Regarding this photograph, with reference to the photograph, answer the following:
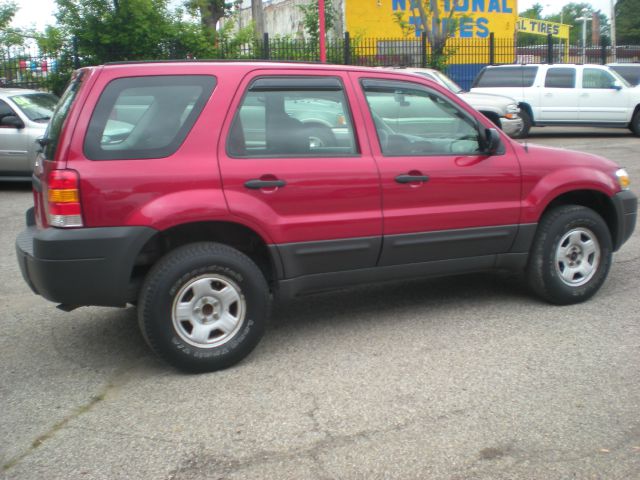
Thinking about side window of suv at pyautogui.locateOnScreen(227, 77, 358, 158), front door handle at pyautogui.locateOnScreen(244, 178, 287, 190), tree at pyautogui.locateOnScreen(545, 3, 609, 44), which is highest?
tree at pyautogui.locateOnScreen(545, 3, 609, 44)

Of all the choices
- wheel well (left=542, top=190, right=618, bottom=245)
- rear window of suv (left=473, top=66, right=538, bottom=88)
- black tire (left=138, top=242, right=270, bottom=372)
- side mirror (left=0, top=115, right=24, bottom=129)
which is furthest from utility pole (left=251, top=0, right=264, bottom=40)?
black tire (left=138, top=242, right=270, bottom=372)

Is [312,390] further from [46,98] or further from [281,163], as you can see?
[46,98]

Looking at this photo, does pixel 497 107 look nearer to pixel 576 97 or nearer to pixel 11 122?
pixel 576 97

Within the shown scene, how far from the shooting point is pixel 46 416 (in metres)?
4.03

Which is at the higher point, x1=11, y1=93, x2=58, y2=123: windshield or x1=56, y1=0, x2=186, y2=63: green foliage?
x1=56, y1=0, x2=186, y2=63: green foliage

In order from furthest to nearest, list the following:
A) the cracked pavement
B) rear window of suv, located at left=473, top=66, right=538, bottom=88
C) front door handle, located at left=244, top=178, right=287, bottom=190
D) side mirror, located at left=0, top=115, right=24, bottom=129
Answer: rear window of suv, located at left=473, top=66, right=538, bottom=88 → side mirror, located at left=0, top=115, right=24, bottom=129 → front door handle, located at left=244, top=178, right=287, bottom=190 → the cracked pavement

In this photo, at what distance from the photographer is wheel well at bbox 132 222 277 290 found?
4.61 m

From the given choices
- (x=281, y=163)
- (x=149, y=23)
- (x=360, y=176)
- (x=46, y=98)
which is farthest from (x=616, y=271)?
(x=149, y=23)

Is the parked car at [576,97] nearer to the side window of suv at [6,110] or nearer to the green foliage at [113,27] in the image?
the green foliage at [113,27]

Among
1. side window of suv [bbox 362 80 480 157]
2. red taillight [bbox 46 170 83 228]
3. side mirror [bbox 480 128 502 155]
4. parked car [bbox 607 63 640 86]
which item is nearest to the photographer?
red taillight [bbox 46 170 83 228]

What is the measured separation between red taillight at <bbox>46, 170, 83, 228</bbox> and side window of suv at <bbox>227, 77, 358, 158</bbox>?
93cm

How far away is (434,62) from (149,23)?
9.54 metres

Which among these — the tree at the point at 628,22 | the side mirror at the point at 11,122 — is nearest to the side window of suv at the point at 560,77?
the side mirror at the point at 11,122

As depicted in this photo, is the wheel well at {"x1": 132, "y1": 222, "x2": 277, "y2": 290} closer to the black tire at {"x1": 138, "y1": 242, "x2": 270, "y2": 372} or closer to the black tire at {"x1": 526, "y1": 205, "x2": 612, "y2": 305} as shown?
the black tire at {"x1": 138, "y1": 242, "x2": 270, "y2": 372}
